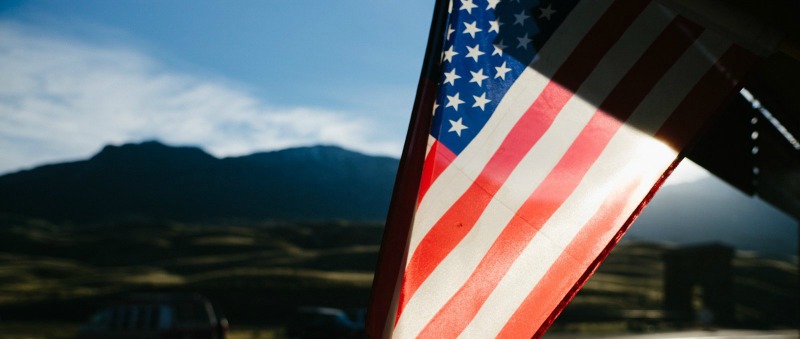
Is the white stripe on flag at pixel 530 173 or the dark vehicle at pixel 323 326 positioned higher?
the white stripe on flag at pixel 530 173

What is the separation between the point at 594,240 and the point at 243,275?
84.9m

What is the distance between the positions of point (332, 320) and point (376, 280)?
27183mm

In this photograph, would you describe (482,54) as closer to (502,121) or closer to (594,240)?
(502,121)

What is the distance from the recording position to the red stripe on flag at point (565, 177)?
320 cm

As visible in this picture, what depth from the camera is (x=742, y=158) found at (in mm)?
6199

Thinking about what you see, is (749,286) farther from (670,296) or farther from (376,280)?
(376,280)

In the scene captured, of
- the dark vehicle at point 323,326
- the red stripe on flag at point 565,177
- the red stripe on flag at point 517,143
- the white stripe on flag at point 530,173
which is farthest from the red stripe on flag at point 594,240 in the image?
the dark vehicle at point 323,326

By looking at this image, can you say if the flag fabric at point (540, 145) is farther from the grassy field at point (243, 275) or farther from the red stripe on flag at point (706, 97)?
the grassy field at point (243, 275)

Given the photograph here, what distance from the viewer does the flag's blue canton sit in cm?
318

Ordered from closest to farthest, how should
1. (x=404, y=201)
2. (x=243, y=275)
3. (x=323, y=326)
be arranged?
(x=404, y=201)
(x=323, y=326)
(x=243, y=275)

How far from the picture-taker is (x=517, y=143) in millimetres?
3291

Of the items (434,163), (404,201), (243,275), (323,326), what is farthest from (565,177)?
(243,275)

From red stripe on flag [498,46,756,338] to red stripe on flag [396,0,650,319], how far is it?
44cm

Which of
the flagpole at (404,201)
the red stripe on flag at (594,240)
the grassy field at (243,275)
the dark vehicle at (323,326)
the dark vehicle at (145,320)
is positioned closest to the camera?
the flagpole at (404,201)
